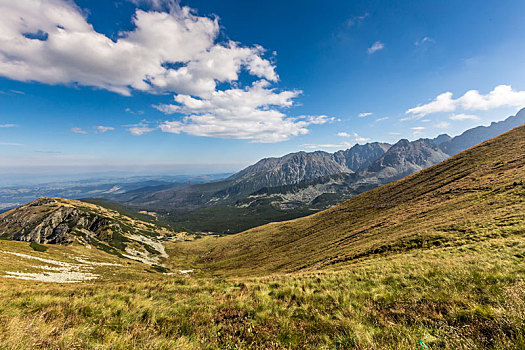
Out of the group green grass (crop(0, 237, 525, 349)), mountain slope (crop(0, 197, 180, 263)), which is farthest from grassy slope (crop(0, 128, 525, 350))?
mountain slope (crop(0, 197, 180, 263))

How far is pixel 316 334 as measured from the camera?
20.1 ft

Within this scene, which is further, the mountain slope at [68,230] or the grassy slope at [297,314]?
the mountain slope at [68,230]

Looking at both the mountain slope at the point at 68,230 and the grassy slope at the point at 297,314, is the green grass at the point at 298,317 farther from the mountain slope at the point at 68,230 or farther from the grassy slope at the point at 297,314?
the mountain slope at the point at 68,230

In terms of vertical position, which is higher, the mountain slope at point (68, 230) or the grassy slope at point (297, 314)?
the grassy slope at point (297, 314)

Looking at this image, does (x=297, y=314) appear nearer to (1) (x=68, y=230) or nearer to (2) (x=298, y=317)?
(2) (x=298, y=317)

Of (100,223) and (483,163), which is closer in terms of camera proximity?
(483,163)

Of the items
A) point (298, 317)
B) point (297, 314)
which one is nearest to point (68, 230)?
point (297, 314)

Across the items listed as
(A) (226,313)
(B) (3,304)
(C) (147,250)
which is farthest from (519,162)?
(C) (147,250)

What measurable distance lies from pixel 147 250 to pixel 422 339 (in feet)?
545

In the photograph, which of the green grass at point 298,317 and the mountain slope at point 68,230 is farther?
the mountain slope at point 68,230

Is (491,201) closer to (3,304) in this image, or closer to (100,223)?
(3,304)

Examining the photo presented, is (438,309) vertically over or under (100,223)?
over

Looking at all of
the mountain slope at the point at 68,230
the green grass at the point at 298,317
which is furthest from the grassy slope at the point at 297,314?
the mountain slope at the point at 68,230

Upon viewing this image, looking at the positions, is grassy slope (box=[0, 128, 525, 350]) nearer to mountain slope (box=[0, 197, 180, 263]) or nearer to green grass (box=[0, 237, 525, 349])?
green grass (box=[0, 237, 525, 349])
